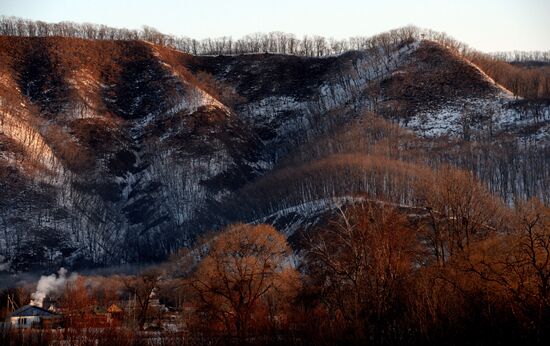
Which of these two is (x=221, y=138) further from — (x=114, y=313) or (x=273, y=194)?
(x=114, y=313)

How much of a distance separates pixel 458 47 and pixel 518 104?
5931cm

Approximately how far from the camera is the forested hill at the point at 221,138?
11294cm

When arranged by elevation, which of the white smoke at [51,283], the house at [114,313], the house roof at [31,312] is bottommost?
the white smoke at [51,283]

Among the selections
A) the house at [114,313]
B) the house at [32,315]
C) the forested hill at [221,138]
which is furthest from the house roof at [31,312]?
the forested hill at [221,138]

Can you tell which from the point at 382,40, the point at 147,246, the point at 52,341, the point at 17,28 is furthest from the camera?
the point at 17,28

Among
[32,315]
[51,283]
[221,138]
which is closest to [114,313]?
[32,315]

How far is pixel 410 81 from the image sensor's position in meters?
156

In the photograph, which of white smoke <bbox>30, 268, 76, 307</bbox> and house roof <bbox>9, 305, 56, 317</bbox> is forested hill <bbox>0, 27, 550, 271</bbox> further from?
house roof <bbox>9, 305, 56, 317</bbox>

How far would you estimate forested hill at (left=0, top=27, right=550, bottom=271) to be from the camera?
113 meters

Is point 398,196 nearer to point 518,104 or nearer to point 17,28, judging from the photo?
point 518,104

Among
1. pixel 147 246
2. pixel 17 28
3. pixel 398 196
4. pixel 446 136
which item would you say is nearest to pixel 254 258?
pixel 398 196

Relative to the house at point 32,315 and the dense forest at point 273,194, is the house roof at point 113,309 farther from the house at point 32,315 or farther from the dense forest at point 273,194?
the house at point 32,315

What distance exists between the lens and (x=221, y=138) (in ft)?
507

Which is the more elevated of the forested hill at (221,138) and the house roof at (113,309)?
→ the forested hill at (221,138)
